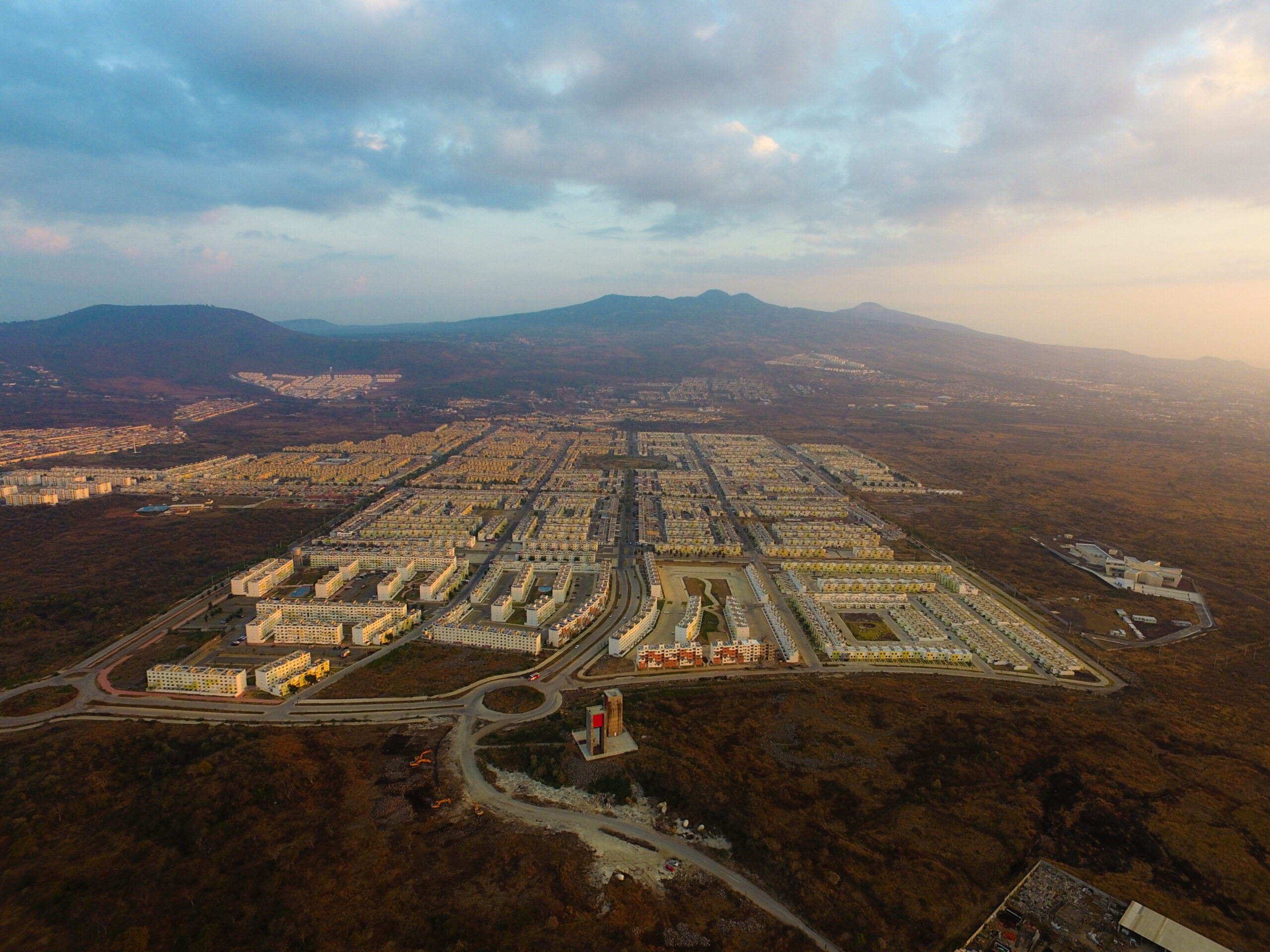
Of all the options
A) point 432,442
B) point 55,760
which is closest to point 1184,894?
point 55,760

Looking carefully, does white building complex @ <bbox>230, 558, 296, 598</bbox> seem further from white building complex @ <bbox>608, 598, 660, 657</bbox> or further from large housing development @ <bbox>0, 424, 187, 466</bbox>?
large housing development @ <bbox>0, 424, 187, 466</bbox>

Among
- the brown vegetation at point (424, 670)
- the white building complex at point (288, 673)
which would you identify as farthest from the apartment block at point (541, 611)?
the white building complex at point (288, 673)

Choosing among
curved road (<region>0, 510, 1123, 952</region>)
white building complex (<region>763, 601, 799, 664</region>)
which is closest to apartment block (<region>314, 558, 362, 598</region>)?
curved road (<region>0, 510, 1123, 952</region>)

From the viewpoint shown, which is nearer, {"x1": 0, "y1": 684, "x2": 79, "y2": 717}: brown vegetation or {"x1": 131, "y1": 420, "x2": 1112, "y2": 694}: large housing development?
{"x1": 0, "y1": 684, "x2": 79, "y2": 717}: brown vegetation

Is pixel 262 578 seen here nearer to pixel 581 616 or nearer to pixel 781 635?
pixel 581 616

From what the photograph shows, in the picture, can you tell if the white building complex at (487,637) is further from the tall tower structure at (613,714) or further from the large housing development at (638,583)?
the tall tower structure at (613,714)

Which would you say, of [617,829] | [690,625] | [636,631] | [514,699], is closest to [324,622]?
[514,699]
